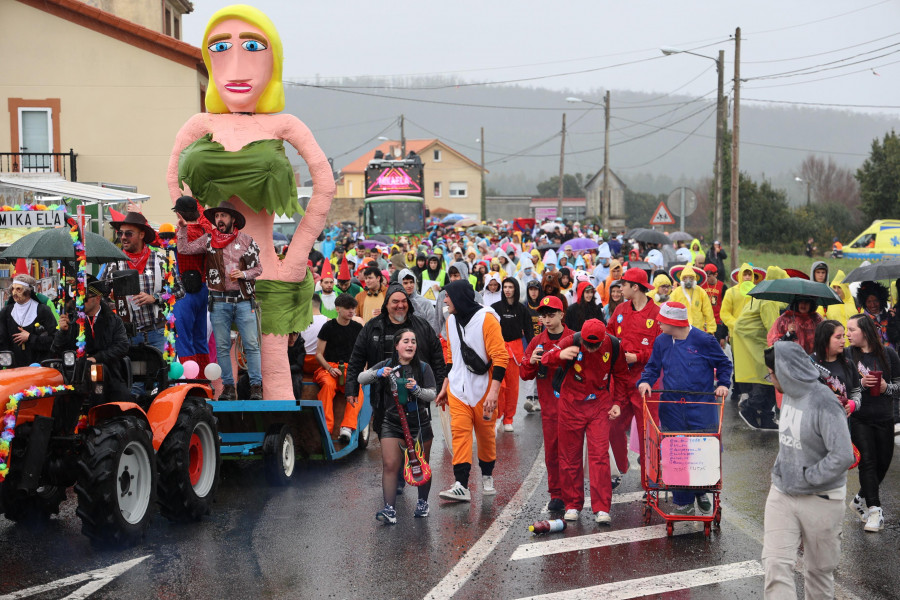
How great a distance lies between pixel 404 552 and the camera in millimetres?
7363

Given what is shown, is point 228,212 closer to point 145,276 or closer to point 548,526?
point 145,276

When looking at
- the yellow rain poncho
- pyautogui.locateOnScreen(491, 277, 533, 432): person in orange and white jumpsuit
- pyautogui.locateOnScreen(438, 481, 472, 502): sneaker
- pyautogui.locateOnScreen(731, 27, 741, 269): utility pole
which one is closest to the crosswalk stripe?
pyautogui.locateOnScreen(438, 481, 472, 502): sneaker

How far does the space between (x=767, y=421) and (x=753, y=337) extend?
109cm

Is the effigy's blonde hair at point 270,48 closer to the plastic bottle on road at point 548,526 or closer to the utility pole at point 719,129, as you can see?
the plastic bottle on road at point 548,526

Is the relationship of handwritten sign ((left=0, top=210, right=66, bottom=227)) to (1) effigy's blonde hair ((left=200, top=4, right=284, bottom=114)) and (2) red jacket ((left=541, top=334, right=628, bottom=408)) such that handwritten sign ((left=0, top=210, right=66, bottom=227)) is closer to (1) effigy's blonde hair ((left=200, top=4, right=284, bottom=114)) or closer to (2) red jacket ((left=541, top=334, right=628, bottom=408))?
(1) effigy's blonde hair ((left=200, top=4, right=284, bottom=114))

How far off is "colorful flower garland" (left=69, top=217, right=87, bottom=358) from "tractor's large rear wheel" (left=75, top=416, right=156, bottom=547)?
59cm

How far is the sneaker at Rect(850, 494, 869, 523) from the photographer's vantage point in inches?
319

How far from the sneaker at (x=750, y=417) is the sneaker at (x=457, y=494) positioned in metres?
5.20

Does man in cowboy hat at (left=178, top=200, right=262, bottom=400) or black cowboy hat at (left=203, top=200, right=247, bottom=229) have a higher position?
black cowboy hat at (left=203, top=200, right=247, bottom=229)

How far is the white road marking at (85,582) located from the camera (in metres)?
6.31

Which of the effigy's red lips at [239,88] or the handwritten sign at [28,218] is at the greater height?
the effigy's red lips at [239,88]

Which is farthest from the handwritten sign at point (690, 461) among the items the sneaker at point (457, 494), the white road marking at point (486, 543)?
the sneaker at point (457, 494)

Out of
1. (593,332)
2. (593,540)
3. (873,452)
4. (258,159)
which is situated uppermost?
(258,159)

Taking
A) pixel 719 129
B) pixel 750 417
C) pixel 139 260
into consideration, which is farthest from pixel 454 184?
pixel 139 260
